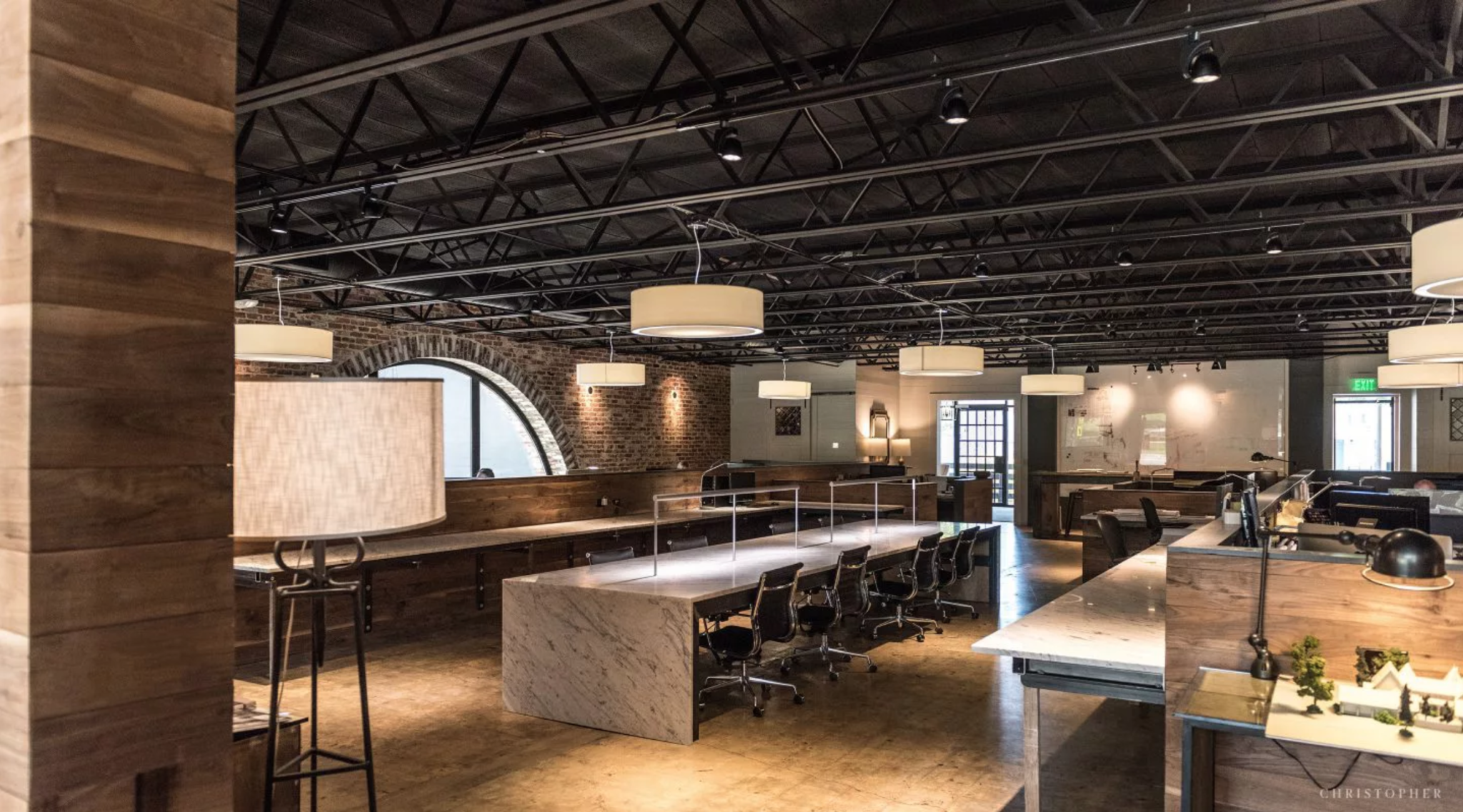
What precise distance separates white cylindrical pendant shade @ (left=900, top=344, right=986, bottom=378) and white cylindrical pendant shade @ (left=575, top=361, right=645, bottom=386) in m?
3.67

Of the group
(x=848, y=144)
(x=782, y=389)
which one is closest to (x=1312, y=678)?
(x=848, y=144)

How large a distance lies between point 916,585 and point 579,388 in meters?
9.45

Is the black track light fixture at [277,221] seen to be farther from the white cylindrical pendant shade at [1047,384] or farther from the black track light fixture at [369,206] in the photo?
the white cylindrical pendant shade at [1047,384]

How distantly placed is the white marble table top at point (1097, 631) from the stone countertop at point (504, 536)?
4.13 meters

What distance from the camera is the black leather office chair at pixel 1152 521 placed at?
963 cm

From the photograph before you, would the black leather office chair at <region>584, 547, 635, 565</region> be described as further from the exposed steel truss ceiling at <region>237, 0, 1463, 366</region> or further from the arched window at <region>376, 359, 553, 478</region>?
the arched window at <region>376, 359, 553, 478</region>

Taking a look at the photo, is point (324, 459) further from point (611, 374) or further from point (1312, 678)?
point (611, 374)

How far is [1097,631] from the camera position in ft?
13.1

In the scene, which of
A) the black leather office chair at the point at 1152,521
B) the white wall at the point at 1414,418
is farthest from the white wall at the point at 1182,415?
the black leather office chair at the point at 1152,521

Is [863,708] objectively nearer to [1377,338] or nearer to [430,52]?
[430,52]

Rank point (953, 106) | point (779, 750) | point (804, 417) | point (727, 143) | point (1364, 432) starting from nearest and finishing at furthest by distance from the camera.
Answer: point (953, 106), point (779, 750), point (727, 143), point (1364, 432), point (804, 417)

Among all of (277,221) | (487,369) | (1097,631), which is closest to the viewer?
(1097,631)

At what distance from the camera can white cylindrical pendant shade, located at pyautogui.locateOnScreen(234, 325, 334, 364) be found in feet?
22.8

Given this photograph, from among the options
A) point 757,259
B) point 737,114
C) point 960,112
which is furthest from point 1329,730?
point 757,259
